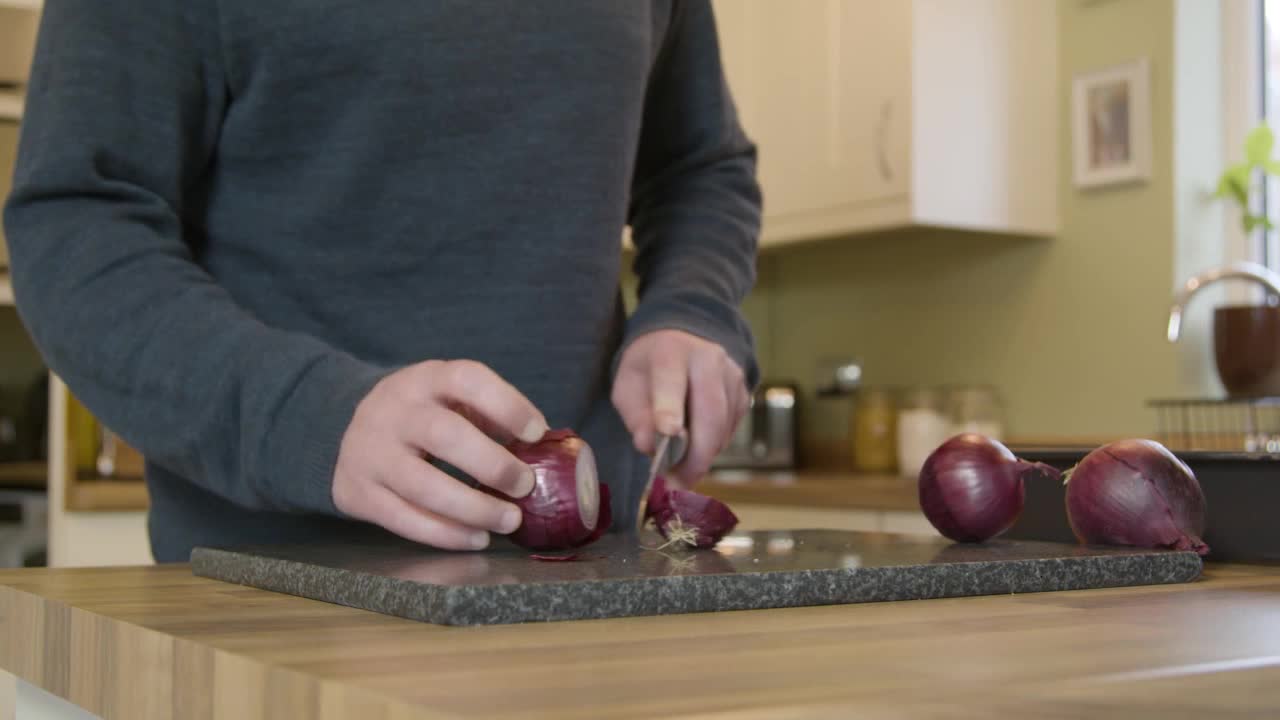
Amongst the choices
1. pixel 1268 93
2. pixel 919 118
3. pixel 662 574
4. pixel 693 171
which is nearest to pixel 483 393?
pixel 662 574

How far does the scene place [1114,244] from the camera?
8.64ft

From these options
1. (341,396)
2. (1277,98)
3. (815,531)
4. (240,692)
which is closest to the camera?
(240,692)

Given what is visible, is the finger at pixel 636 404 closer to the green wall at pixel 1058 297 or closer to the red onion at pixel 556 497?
the red onion at pixel 556 497

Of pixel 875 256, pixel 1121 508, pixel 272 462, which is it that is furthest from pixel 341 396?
pixel 875 256

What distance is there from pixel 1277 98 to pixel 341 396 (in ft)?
7.64

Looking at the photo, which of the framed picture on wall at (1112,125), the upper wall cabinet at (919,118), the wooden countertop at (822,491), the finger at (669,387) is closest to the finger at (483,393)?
the finger at (669,387)

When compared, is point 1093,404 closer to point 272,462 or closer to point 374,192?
Answer: point 374,192

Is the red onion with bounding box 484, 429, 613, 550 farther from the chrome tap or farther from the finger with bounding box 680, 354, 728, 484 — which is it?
the chrome tap

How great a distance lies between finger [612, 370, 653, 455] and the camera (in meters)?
0.94

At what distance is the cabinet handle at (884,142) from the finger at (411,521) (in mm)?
2083

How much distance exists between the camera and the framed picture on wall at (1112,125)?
101 inches

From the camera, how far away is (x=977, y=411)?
2.75m

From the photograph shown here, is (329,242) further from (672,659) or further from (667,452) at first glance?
(672,659)

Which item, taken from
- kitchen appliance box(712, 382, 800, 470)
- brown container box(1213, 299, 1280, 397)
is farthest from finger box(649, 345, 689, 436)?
kitchen appliance box(712, 382, 800, 470)
